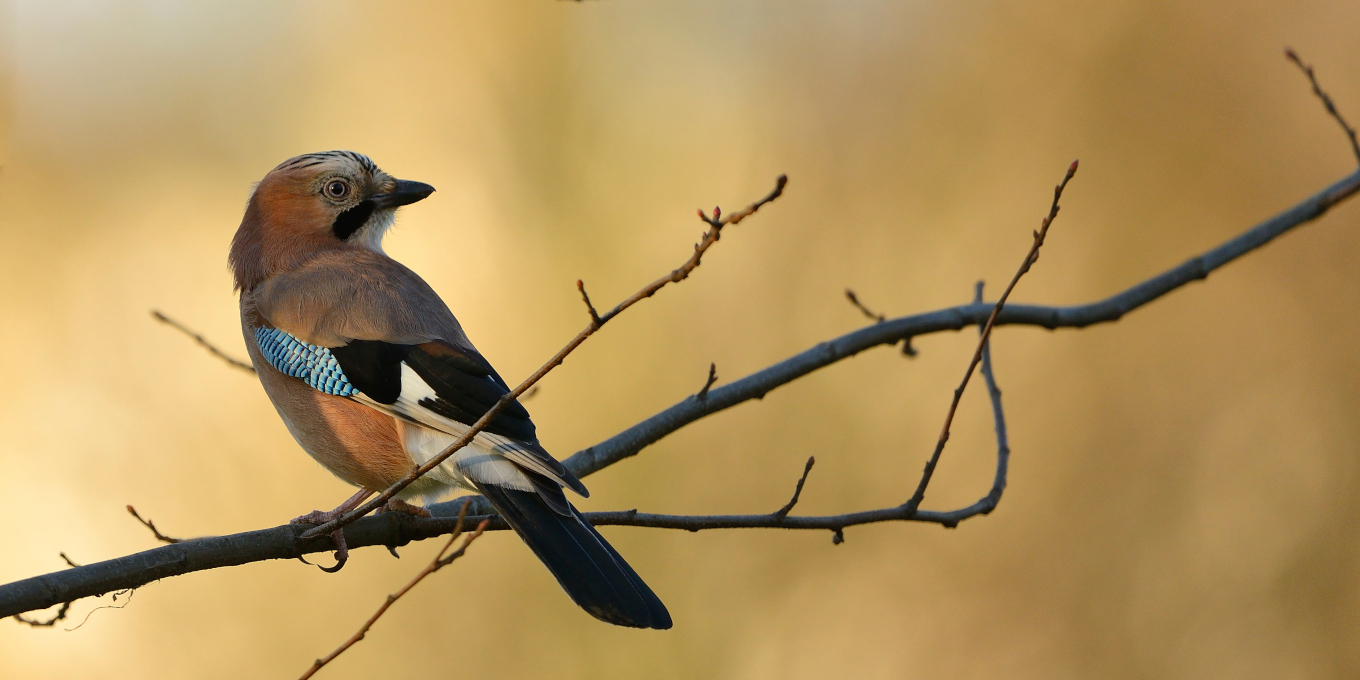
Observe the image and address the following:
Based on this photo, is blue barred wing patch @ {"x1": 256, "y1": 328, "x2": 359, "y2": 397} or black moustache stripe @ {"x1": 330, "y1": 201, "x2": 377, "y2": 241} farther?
black moustache stripe @ {"x1": 330, "y1": 201, "x2": 377, "y2": 241}

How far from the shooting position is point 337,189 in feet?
14.3

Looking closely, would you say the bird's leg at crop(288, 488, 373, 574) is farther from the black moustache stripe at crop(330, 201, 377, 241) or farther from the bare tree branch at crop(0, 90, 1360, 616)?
the black moustache stripe at crop(330, 201, 377, 241)

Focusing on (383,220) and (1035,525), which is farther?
(1035,525)

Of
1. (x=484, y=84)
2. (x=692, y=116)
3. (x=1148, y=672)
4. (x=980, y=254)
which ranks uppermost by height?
(x=484, y=84)

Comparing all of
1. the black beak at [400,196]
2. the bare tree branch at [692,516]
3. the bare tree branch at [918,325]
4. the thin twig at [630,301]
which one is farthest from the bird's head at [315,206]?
the thin twig at [630,301]

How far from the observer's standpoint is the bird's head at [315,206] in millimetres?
4262

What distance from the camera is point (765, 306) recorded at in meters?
8.89

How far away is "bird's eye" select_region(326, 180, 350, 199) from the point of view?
435 cm

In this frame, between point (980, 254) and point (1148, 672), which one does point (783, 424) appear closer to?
point (980, 254)

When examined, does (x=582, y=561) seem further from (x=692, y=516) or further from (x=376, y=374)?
(x=376, y=374)

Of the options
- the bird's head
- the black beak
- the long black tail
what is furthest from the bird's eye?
the long black tail

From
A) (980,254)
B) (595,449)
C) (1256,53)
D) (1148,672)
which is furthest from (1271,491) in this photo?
(595,449)

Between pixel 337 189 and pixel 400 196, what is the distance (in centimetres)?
26

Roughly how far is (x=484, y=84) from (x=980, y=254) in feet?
15.6
